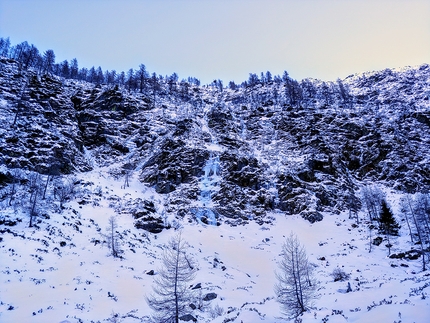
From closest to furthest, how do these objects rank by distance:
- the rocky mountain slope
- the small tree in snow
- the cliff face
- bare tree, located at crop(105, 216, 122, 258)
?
the rocky mountain slope → bare tree, located at crop(105, 216, 122, 258) → the small tree in snow → the cliff face

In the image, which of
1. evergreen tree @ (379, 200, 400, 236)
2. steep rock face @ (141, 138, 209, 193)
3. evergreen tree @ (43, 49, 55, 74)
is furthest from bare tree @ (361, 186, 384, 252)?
evergreen tree @ (43, 49, 55, 74)

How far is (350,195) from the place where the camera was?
223 ft

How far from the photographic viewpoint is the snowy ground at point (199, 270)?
1920cm

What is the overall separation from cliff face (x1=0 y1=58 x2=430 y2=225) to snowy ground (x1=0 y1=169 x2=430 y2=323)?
7493 millimetres

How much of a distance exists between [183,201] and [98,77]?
342 feet

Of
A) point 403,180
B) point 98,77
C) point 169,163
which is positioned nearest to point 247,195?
point 169,163

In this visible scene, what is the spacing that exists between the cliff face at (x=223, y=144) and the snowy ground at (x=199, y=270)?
24.6ft

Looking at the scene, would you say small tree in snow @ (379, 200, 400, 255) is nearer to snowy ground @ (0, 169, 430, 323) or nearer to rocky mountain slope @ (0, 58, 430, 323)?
snowy ground @ (0, 169, 430, 323)

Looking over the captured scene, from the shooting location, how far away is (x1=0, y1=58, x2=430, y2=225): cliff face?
215 ft

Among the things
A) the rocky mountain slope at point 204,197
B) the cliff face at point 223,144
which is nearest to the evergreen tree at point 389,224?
the rocky mountain slope at point 204,197

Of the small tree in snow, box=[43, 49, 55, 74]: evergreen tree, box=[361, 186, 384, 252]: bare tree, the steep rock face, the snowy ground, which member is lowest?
the snowy ground

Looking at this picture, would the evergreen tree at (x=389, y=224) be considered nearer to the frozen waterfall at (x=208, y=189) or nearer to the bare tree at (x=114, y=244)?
the frozen waterfall at (x=208, y=189)

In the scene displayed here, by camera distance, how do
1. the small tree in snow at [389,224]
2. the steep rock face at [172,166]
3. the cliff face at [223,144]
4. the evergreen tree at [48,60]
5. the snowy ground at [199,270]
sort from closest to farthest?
the snowy ground at [199,270], the small tree in snow at [389,224], the cliff face at [223,144], the steep rock face at [172,166], the evergreen tree at [48,60]

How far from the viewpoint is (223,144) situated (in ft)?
285
